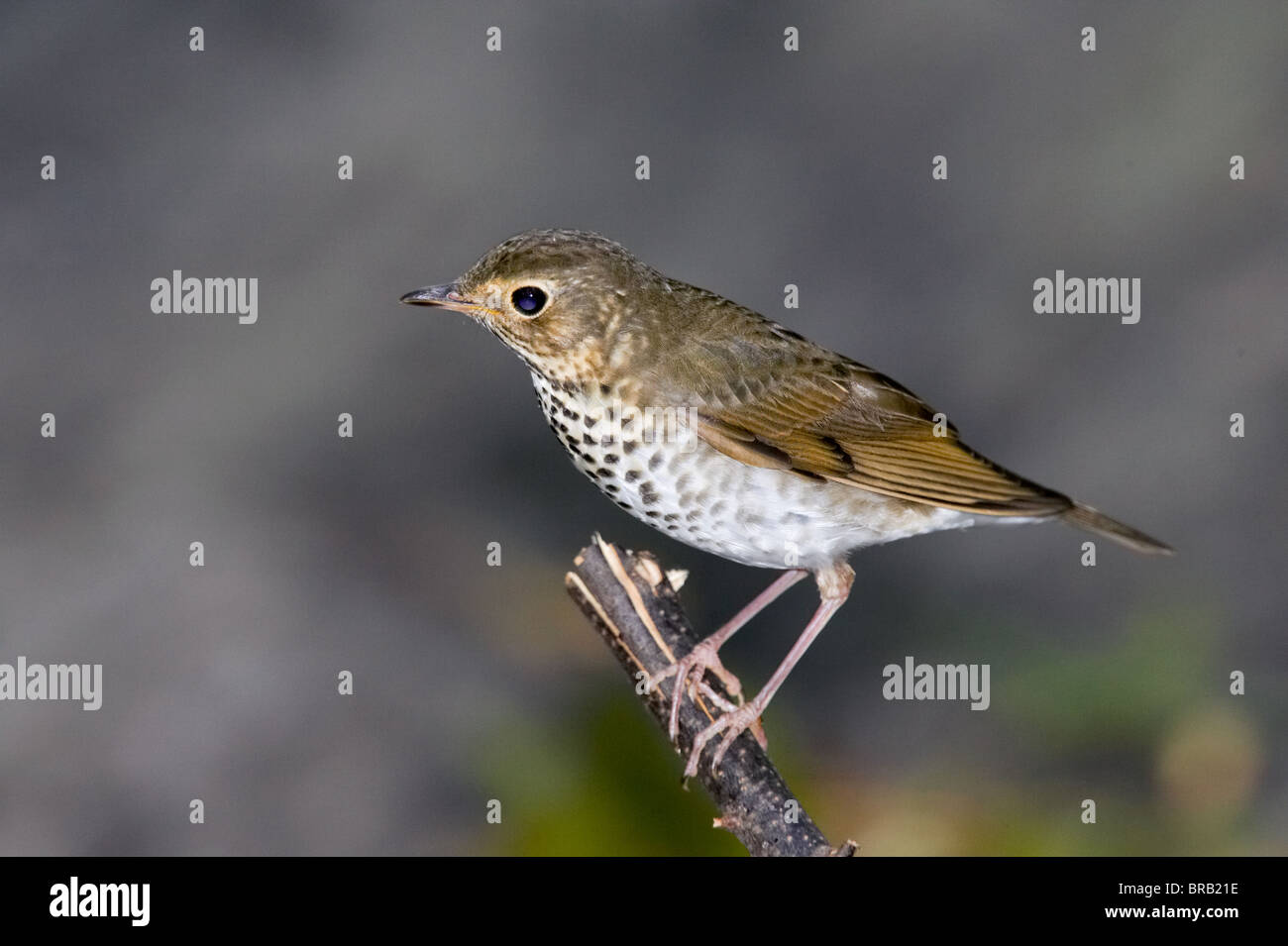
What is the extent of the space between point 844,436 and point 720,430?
48 centimetres

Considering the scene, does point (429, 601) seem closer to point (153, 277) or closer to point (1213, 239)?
point (153, 277)

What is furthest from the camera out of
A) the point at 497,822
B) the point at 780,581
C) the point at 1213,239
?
the point at 1213,239

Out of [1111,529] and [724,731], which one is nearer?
[724,731]

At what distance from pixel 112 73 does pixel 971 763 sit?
21.0ft

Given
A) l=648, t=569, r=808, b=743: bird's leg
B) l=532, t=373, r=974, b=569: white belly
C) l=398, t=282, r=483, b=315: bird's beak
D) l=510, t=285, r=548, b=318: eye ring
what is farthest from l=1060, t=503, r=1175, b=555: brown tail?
l=398, t=282, r=483, b=315: bird's beak

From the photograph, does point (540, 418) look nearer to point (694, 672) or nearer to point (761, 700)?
point (694, 672)

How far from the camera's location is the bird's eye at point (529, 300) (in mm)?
4555

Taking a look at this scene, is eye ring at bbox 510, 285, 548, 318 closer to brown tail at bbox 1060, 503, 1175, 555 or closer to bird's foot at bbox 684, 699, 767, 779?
bird's foot at bbox 684, 699, 767, 779

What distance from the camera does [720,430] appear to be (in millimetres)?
4730

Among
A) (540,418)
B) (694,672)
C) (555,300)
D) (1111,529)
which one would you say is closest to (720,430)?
(555,300)

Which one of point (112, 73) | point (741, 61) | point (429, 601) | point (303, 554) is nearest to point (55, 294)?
point (112, 73)

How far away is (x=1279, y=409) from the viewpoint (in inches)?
329

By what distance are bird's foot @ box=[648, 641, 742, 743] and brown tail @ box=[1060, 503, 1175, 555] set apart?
121cm

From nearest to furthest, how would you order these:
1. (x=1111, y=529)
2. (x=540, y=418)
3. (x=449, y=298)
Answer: (x=449, y=298), (x=1111, y=529), (x=540, y=418)
